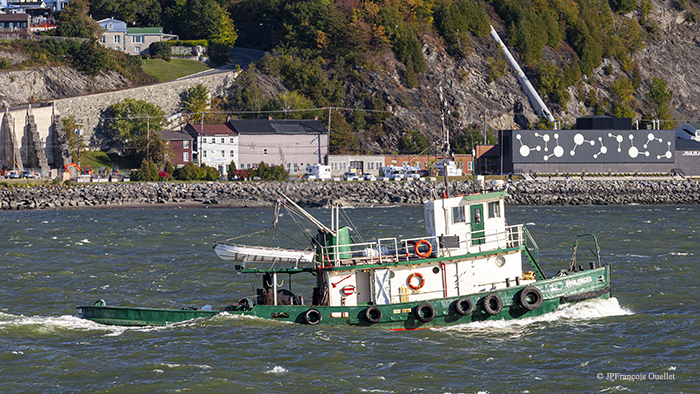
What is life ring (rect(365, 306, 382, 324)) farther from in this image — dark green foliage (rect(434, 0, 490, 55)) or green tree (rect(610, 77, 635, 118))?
green tree (rect(610, 77, 635, 118))

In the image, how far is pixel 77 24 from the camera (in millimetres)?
111938

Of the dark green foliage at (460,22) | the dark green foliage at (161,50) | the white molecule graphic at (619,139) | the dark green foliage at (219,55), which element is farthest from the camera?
the dark green foliage at (219,55)

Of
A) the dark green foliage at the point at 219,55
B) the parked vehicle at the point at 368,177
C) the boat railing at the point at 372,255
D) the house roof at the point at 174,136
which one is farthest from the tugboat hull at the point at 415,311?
the dark green foliage at the point at 219,55

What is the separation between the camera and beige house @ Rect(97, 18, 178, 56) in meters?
120

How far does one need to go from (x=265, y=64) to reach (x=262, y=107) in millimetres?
9406

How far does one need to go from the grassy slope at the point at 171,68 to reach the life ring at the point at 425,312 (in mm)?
94646

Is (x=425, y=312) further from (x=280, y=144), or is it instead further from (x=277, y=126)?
(x=277, y=126)

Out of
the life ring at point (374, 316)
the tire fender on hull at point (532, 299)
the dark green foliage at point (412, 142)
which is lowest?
the life ring at point (374, 316)

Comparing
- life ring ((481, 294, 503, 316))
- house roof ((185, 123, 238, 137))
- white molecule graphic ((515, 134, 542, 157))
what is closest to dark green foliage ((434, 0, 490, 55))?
white molecule graphic ((515, 134, 542, 157))

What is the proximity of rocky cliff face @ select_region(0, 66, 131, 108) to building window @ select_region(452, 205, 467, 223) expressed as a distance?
273 feet

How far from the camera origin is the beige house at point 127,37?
119750mm

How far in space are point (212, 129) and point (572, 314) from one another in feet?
237

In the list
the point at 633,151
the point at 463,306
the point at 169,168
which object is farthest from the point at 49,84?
the point at 463,306

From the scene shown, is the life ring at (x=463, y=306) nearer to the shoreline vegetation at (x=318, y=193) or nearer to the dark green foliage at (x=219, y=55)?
the shoreline vegetation at (x=318, y=193)
